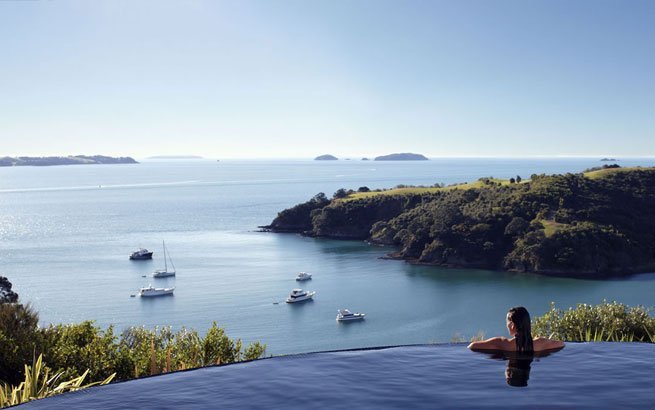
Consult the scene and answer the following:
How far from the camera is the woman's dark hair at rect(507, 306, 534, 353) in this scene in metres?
10.0

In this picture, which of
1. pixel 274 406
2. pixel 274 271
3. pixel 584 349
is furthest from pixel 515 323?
pixel 274 271

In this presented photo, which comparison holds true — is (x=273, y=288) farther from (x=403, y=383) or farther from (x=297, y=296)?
(x=403, y=383)

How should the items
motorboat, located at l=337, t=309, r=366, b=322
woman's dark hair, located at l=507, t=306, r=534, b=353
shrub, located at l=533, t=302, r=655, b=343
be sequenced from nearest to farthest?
woman's dark hair, located at l=507, t=306, r=534, b=353, shrub, located at l=533, t=302, r=655, b=343, motorboat, located at l=337, t=309, r=366, b=322

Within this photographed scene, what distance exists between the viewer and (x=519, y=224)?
307 ft

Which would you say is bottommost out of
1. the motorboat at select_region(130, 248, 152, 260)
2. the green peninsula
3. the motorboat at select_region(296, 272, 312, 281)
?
the motorboat at select_region(130, 248, 152, 260)

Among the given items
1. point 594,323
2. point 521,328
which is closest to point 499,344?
point 521,328

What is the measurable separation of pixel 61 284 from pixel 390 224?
60.7 meters

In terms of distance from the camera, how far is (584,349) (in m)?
11.1

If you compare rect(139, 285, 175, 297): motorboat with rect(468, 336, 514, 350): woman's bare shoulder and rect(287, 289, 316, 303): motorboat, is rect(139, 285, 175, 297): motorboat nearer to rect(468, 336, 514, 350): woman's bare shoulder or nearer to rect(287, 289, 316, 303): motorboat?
rect(287, 289, 316, 303): motorboat

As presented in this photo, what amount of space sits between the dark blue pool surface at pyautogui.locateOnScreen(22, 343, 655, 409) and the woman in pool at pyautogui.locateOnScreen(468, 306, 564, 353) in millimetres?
215

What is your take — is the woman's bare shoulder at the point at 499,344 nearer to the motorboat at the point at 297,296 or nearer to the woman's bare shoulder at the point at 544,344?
the woman's bare shoulder at the point at 544,344

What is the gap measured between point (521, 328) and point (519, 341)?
386 millimetres

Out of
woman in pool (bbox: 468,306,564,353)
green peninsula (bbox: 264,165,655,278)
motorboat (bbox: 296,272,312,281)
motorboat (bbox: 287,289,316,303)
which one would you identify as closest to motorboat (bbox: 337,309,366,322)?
motorboat (bbox: 287,289,316,303)

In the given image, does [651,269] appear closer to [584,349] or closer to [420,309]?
[420,309]
